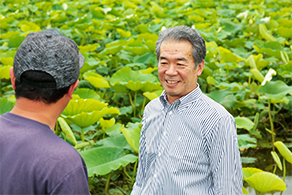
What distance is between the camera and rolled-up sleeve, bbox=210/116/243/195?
48.9 inches

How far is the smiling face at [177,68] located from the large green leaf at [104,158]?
0.95 meters

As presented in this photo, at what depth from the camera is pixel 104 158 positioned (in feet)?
7.84

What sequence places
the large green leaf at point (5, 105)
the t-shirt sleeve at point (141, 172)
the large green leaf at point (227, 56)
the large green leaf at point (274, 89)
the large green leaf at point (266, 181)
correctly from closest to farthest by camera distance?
1. the t-shirt sleeve at point (141, 172)
2. the large green leaf at point (266, 181)
3. the large green leaf at point (5, 105)
4. the large green leaf at point (274, 89)
5. the large green leaf at point (227, 56)

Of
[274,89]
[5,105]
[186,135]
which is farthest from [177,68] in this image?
[274,89]

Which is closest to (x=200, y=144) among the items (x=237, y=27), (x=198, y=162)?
(x=198, y=162)

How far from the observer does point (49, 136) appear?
33.3 inches

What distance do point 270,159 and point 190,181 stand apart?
7.50 feet

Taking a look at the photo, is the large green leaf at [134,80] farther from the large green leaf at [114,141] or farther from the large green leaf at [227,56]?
the large green leaf at [227,56]

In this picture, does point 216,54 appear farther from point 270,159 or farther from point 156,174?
point 156,174

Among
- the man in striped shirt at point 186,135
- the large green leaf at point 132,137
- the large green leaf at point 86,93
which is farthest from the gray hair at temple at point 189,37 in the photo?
the large green leaf at point 86,93

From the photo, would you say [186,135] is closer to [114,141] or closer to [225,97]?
[114,141]

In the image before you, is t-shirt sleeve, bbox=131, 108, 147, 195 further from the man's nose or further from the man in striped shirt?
the man's nose

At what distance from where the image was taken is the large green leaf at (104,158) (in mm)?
2205

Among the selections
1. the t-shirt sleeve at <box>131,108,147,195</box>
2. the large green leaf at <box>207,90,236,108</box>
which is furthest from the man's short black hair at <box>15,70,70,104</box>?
the large green leaf at <box>207,90,236,108</box>
